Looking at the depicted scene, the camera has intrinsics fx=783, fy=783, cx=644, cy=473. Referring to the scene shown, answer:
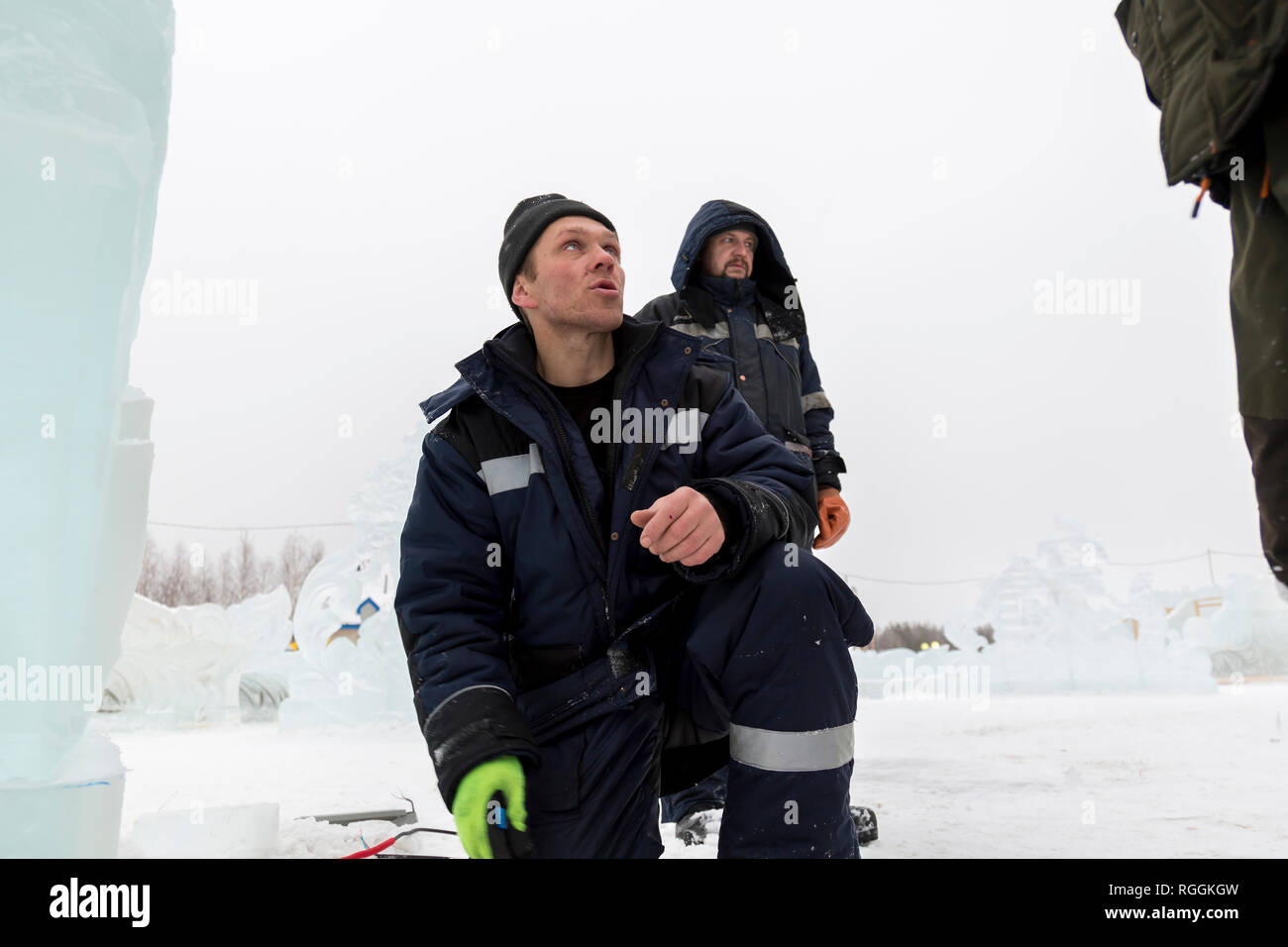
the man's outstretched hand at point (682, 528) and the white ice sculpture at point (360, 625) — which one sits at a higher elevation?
the man's outstretched hand at point (682, 528)

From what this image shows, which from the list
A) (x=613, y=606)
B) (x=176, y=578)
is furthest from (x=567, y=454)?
(x=176, y=578)

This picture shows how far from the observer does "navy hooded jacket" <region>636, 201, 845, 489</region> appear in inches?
111

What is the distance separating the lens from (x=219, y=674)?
6.82 metres

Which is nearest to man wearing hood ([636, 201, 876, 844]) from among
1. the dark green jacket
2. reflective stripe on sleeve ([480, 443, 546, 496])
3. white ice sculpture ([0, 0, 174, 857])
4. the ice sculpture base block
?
reflective stripe on sleeve ([480, 443, 546, 496])

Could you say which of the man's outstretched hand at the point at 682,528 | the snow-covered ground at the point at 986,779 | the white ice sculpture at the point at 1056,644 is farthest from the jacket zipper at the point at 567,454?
the white ice sculpture at the point at 1056,644

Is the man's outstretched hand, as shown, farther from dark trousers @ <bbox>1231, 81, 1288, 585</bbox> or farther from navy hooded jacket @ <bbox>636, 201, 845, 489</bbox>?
navy hooded jacket @ <bbox>636, 201, 845, 489</bbox>

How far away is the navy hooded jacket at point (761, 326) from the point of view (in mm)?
2814

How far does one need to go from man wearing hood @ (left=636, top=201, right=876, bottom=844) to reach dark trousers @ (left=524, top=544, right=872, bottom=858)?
1.36 metres

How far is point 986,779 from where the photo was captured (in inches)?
119

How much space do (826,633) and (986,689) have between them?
693 cm

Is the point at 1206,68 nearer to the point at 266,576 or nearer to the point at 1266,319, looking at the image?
the point at 1266,319

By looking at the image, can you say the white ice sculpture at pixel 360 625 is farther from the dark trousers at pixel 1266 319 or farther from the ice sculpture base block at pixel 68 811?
the dark trousers at pixel 1266 319
